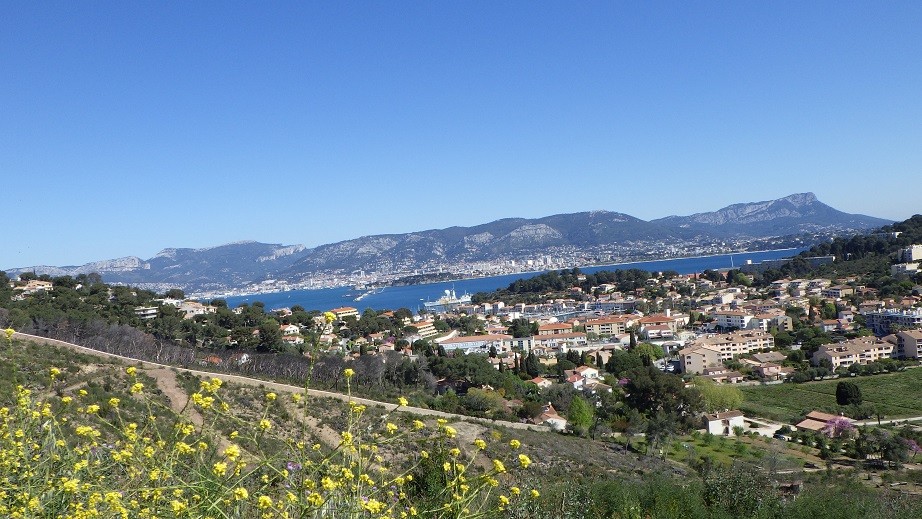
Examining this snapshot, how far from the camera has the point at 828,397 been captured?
23.3m

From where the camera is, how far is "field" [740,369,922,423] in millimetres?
20719

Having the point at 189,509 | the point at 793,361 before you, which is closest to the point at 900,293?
the point at 793,361

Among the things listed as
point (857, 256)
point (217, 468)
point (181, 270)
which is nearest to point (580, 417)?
point (217, 468)

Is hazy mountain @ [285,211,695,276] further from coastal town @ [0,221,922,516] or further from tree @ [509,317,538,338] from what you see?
tree @ [509,317,538,338]

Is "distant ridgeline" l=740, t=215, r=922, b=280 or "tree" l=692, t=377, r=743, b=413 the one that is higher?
"distant ridgeline" l=740, t=215, r=922, b=280

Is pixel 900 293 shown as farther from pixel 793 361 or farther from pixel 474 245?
pixel 474 245

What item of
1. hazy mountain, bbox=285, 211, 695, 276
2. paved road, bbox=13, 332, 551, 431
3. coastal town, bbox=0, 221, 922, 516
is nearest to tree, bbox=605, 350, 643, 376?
coastal town, bbox=0, 221, 922, 516

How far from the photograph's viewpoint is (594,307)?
5678cm

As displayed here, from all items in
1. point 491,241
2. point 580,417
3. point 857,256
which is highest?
point 491,241

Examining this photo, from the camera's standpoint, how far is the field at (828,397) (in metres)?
20.7

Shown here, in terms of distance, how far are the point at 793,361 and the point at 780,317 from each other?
984 centimetres

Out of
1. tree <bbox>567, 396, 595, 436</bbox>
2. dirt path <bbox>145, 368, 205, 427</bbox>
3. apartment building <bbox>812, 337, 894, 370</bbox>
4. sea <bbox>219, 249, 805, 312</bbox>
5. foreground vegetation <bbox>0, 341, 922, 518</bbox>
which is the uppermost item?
foreground vegetation <bbox>0, 341, 922, 518</bbox>

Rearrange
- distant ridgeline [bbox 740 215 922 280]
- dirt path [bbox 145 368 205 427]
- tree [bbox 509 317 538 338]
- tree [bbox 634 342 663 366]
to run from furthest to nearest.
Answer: distant ridgeline [bbox 740 215 922 280], tree [bbox 509 317 538 338], tree [bbox 634 342 663 366], dirt path [bbox 145 368 205 427]

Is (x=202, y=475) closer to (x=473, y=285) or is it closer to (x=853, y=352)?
(x=853, y=352)
